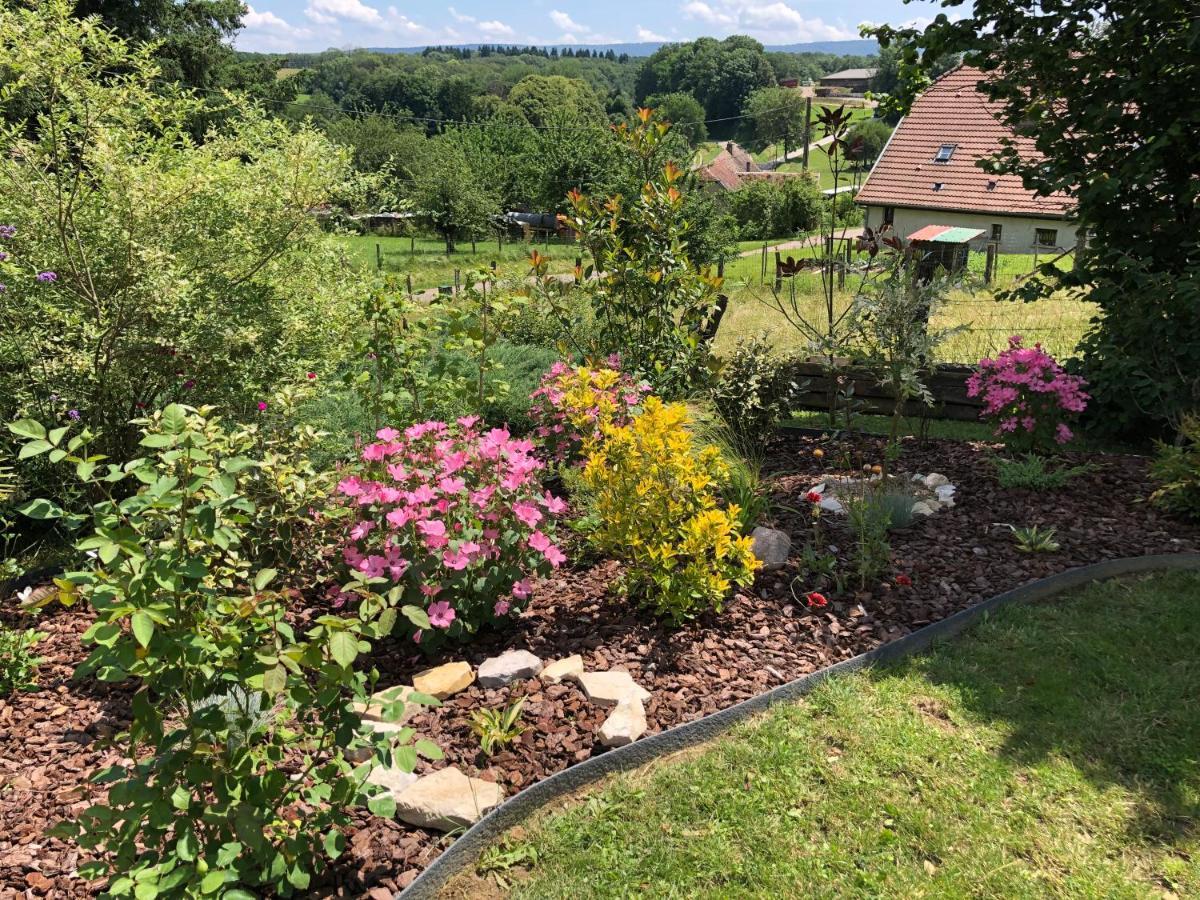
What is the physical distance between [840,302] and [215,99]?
17.6 m

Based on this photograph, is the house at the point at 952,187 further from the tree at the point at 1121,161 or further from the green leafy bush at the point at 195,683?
the green leafy bush at the point at 195,683

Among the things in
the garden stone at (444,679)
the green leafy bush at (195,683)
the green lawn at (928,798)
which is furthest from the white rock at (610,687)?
the green leafy bush at (195,683)

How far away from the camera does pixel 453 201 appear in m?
31.5

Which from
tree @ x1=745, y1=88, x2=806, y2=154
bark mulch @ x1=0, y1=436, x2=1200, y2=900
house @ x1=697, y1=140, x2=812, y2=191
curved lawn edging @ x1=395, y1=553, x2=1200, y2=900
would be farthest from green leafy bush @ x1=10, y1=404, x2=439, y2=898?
tree @ x1=745, y1=88, x2=806, y2=154

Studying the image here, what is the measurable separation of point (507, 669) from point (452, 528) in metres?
0.56

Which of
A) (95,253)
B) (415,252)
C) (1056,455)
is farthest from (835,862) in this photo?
(415,252)

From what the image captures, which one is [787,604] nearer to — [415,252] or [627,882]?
[627,882]

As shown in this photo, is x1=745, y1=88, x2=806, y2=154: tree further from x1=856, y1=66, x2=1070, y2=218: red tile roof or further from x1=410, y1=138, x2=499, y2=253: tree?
x1=856, y1=66, x2=1070, y2=218: red tile roof

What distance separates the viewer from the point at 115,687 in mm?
3027

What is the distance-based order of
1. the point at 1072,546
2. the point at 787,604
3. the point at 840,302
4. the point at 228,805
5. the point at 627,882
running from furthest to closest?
1. the point at 840,302
2. the point at 1072,546
3. the point at 787,604
4. the point at 627,882
5. the point at 228,805

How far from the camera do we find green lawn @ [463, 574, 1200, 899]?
2.29m

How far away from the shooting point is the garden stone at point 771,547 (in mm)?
3846

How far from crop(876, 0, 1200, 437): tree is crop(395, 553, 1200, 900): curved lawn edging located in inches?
76.6

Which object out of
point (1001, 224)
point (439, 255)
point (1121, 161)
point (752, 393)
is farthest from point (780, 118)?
point (752, 393)
